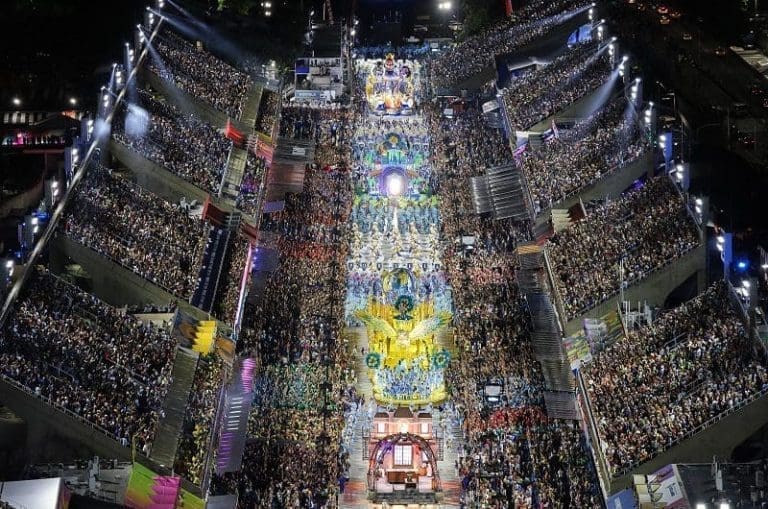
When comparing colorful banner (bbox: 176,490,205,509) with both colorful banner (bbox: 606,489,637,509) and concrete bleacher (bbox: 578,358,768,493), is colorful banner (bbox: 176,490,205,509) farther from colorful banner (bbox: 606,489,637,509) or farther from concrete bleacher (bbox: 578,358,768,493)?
concrete bleacher (bbox: 578,358,768,493)

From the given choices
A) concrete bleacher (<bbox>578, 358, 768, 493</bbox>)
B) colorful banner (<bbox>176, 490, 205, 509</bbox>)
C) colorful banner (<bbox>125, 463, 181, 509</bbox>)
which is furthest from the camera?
concrete bleacher (<bbox>578, 358, 768, 493</bbox>)

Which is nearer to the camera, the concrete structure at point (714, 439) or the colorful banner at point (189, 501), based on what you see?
the colorful banner at point (189, 501)

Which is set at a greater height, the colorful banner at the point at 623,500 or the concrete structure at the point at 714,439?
the concrete structure at the point at 714,439

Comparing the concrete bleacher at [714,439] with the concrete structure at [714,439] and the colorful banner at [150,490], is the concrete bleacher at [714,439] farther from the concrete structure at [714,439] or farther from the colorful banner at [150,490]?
the colorful banner at [150,490]

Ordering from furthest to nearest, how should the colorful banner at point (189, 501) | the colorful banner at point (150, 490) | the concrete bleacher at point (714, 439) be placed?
the concrete bleacher at point (714, 439)
the colorful banner at point (189, 501)
the colorful banner at point (150, 490)

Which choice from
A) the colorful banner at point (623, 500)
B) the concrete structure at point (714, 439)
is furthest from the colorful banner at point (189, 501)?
the concrete structure at point (714, 439)

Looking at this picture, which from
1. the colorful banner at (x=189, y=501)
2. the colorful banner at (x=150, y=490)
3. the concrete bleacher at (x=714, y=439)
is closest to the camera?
the colorful banner at (x=150, y=490)

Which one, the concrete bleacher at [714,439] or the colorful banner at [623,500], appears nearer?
the colorful banner at [623,500]

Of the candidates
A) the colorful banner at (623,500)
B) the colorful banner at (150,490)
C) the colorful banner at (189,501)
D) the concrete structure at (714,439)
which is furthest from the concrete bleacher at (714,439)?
the colorful banner at (150,490)

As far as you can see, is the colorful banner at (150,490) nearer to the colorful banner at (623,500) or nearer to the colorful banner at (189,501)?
the colorful banner at (189,501)

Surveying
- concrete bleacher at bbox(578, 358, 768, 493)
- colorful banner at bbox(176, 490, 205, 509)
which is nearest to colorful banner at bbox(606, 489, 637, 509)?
concrete bleacher at bbox(578, 358, 768, 493)

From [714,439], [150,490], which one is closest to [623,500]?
[714,439]

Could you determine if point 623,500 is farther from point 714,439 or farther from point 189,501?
point 189,501
